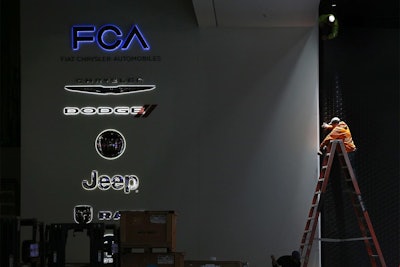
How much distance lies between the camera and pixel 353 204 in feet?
43.7

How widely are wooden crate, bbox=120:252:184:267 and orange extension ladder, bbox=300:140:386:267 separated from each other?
9.63 ft

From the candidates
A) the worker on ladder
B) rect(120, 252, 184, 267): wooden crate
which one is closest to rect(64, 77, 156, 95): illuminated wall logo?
the worker on ladder

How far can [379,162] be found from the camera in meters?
14.1

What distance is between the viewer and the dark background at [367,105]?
45.8 ft

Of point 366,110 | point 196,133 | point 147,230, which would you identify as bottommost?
point 147,230

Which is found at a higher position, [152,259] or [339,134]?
[339,134]

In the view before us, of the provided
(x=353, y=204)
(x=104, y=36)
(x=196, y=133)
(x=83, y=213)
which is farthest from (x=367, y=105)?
(x=83, y=213)

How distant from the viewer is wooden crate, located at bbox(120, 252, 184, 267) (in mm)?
10750

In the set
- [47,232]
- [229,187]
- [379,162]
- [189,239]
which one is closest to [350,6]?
[379,162]

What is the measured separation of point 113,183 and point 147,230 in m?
3.15

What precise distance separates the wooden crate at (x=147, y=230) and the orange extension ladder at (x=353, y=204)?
2.94 meters

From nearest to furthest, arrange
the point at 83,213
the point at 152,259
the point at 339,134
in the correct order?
the point at 152,259, the point at 339,134, the point at 83,213

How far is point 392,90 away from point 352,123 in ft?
3.11

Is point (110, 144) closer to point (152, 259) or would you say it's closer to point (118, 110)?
point (118, 110)
